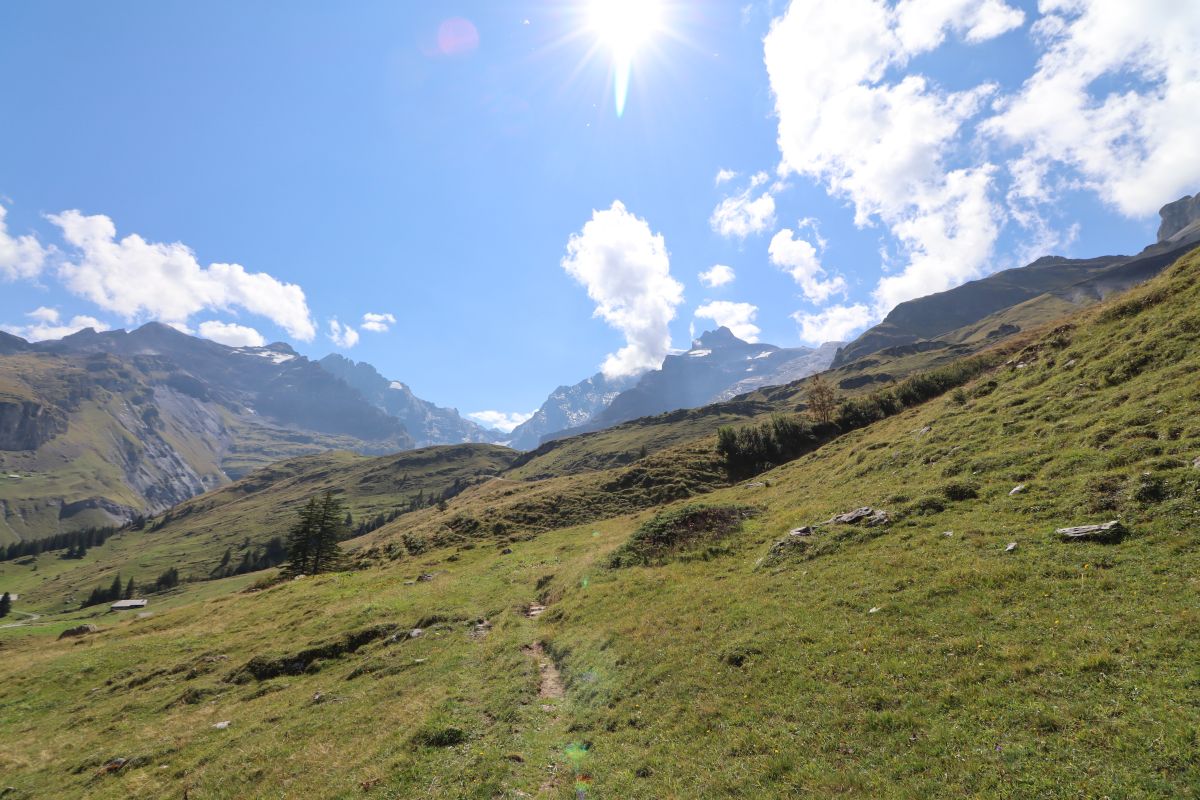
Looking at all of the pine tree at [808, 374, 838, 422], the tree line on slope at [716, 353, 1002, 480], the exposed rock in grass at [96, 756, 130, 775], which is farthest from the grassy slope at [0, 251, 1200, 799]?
the pine tree at [808, 374, 838, 422]

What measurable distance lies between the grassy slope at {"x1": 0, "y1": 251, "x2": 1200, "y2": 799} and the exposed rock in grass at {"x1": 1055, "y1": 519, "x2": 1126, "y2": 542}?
1.29 ft

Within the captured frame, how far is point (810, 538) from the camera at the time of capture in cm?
2800

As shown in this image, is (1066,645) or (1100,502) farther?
(1100,502)

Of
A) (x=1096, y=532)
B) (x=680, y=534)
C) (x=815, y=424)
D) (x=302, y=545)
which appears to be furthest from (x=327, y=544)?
(x=1096, y=532)

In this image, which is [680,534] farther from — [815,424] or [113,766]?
[815,424]

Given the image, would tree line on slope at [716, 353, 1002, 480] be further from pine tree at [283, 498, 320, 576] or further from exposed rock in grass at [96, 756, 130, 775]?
exposed rock in grass at [96, 756, 130, 775]

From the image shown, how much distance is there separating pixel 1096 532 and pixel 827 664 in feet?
40.1

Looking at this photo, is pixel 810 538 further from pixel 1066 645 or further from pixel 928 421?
pixel 928 421

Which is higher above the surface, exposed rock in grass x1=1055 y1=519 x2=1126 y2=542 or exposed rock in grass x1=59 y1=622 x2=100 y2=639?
exposed rock in grass x1=59 y1=622 x2=100 y2=639

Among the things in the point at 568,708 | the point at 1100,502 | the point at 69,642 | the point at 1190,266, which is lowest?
the point at 568,708

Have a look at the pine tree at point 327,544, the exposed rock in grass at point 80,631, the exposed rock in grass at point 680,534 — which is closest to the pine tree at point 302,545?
the pine tree at point 327,544

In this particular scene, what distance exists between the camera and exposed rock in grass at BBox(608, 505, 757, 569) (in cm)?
3572

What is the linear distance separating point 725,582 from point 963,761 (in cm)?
1596

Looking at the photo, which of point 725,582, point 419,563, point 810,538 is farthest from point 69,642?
point 810,538
